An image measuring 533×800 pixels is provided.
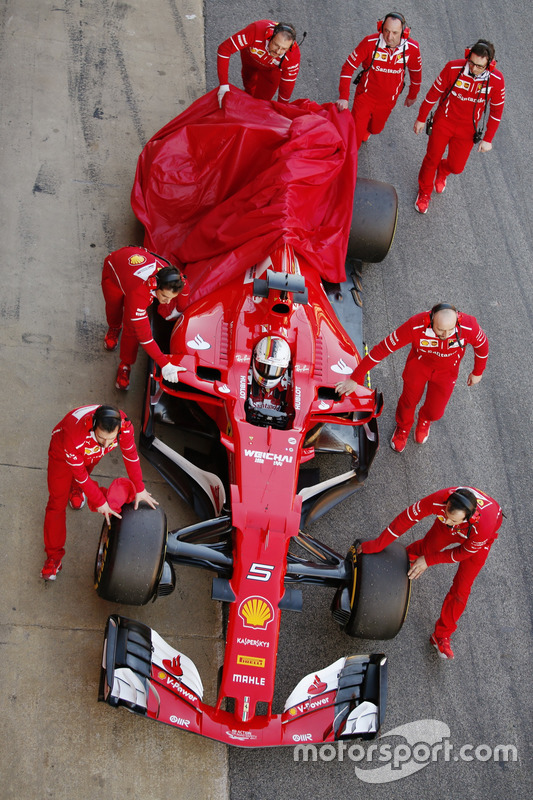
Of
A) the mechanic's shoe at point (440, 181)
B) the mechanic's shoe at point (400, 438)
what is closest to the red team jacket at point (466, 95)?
the mechanic's shoe at point (440, 181)

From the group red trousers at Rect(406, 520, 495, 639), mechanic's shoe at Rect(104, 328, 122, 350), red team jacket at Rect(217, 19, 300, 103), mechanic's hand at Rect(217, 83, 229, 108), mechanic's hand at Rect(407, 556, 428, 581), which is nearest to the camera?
mechanic's hand at Rect(407, 556, 428, 581)

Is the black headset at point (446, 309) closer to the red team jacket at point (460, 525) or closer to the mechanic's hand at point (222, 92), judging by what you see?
the red team jacket at point (460, 525)

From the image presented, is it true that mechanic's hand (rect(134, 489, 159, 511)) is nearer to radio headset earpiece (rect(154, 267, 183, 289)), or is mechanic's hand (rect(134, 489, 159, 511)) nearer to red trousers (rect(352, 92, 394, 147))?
radio headset earpiece (rect(154, 267, 183, 289))

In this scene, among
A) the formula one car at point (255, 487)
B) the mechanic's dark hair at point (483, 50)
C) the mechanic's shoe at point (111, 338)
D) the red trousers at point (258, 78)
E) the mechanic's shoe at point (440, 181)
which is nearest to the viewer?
the formula one car at point (255, 487)

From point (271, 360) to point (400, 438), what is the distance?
1896mm

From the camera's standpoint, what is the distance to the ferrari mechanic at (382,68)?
7965mm

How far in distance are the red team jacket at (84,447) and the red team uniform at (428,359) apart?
5.98 feet

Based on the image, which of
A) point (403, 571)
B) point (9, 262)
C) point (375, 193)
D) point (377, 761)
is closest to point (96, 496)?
point (403, 571)

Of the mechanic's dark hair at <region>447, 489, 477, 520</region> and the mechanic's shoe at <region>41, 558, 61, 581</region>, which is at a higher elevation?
the mechanic's dark hair at <region>447, 489, 477, 520</region>

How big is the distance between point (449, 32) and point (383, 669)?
872 centimetres

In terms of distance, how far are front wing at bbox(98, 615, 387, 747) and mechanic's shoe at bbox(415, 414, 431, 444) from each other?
247 centimetres

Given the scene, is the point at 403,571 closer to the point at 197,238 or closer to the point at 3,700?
the point at 3,700

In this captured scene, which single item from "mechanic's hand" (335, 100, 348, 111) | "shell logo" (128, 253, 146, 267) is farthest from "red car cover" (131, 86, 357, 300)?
"shell logo" (128, 253, 146, 267)

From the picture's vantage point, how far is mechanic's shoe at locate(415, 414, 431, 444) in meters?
7.02
